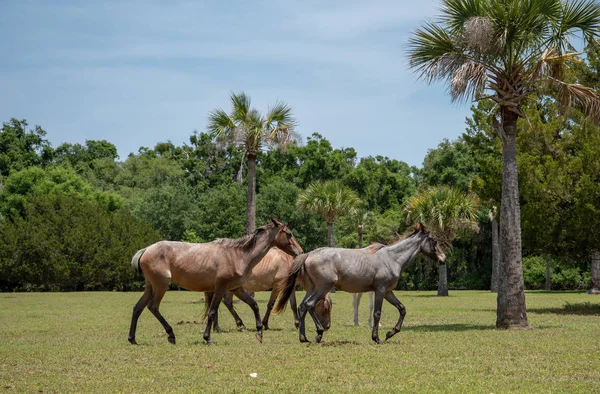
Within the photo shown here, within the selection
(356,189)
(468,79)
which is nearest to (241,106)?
(468,79)

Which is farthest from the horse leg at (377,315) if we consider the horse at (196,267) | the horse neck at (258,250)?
the horse neck at (258,250)

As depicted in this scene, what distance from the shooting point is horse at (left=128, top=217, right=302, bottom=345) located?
14.4m

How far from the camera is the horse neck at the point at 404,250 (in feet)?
49.8

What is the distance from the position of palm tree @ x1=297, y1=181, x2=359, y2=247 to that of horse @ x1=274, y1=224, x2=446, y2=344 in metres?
34.7

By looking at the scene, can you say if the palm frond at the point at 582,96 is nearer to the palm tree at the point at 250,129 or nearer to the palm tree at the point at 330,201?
the palm tree at the point at 250,129

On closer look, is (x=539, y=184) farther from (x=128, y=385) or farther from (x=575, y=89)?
(x=128, y=385)

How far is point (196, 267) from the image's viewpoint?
1467cm

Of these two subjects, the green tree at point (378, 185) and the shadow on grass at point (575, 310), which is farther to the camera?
the green tree at point (378, 185)

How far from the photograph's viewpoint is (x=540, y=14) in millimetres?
18531

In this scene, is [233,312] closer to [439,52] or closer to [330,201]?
[439,52]

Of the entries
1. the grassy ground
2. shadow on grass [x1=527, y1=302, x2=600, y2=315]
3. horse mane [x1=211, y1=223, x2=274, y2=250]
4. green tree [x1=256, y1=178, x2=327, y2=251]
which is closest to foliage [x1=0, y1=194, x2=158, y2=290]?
green tree [x1=256, y1=178, x2=327, y2=251]

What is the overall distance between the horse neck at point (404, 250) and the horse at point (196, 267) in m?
2.55

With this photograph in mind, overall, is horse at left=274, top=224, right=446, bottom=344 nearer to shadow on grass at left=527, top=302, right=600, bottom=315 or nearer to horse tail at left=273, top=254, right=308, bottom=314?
horse tail at left=273, top=254, right=308, bottom=314

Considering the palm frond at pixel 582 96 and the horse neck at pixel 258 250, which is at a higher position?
the palm frond at pixel 582 96
